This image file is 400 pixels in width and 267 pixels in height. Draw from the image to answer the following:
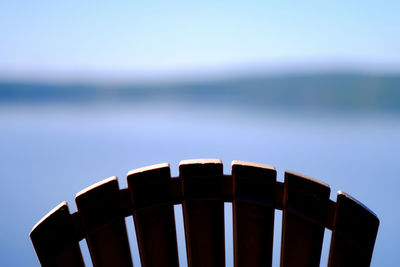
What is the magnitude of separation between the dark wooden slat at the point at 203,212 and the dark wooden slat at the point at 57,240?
1.67 meters

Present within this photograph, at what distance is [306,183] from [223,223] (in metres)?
1.40

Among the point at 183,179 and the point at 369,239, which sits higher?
the point at 183,179

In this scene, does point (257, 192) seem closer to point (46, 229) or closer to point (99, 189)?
point (99, 189)

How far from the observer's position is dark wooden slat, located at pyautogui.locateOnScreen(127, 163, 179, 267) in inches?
199

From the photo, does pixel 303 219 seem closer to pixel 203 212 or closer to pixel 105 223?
pixel 203 212

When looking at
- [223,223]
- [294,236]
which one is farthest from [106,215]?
[294,236]

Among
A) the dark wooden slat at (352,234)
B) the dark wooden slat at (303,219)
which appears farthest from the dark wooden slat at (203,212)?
the dark wooden slat at (352,234)

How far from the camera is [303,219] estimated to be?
16.3ft

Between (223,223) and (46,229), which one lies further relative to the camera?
(223,223)

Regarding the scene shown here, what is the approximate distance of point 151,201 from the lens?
5156 millimetres

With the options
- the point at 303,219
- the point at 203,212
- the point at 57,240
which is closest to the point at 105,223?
the point at 57,240

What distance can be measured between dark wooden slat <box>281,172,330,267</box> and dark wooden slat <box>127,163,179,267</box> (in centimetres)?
171

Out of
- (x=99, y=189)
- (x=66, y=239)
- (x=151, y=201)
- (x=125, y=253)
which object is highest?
(x=99, y=189)

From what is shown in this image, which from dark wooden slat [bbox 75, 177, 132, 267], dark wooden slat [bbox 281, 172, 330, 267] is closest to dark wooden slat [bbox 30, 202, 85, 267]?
dark wooden slat [bbox 75, 177, 132, 267]
